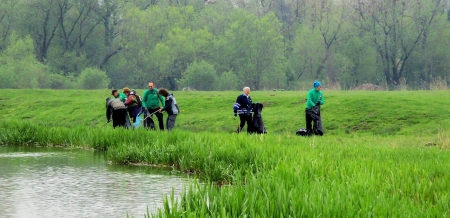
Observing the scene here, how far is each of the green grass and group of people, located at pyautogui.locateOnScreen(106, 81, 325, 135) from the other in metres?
1.15

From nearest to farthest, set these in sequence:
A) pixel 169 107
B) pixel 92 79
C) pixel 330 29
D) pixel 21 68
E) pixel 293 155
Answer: pixel 293 155 < pixel 169 107 < pixel 21 68 < pixel 92 79 < pixel 330 29

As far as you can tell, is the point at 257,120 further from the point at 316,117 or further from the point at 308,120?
the point at 316,117

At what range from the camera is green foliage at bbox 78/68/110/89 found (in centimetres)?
8319

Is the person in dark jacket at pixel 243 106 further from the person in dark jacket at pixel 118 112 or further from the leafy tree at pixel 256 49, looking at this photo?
the leafy tree at pixel 256 49

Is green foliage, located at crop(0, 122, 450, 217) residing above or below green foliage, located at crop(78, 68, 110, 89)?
below

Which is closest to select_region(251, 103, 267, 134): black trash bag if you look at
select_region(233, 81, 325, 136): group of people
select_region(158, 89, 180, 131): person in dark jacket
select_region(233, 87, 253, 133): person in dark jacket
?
select_region(233, 81, 325, 136): group of people

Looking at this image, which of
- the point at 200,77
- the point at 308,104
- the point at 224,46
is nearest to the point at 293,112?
the point at 308,104

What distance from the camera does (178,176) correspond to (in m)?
17.3

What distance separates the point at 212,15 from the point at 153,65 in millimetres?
16262

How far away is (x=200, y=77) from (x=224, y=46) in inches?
328

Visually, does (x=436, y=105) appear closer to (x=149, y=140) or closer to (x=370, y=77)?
(x=149, y=140)

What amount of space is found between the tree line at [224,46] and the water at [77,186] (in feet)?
212

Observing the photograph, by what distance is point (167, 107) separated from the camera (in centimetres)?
2658

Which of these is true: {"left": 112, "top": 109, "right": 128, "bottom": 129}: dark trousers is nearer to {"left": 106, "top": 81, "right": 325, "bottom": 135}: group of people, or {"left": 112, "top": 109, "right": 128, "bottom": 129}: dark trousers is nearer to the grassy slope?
{"left": 106, "top": 81, "right": 325, "bottom": 135}: group of people
